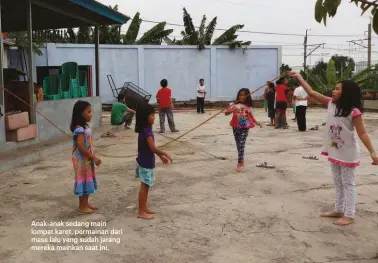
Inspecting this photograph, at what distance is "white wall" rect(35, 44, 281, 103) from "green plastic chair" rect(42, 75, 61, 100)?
9654 mm

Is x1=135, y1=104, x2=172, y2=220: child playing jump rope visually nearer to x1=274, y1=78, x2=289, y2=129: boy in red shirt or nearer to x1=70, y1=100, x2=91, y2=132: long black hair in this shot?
x1=70, y1=100, x2=91, y2=132: long black hair

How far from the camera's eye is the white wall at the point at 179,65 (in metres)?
21.0

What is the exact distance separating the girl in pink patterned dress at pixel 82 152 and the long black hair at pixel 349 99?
99.4 inches

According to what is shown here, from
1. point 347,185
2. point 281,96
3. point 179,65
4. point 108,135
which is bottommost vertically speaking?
point 108,135

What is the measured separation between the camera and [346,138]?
4.24 m

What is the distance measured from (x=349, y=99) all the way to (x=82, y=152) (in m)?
2.72

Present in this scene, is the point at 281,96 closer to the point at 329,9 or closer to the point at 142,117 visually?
the point at 142,117

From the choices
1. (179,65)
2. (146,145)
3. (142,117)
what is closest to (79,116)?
(142,117)

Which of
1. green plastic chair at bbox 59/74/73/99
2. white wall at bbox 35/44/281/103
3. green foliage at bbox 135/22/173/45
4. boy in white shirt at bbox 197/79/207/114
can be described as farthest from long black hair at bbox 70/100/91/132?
green foliage at bbox 135/22/173/45

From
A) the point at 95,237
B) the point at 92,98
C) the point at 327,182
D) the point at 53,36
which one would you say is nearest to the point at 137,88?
the point at 53,36

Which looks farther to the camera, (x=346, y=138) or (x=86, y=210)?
(x=86, y=210)

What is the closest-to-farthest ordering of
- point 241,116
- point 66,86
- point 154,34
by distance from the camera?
point 241,116 → point 66,86 → point 154,34

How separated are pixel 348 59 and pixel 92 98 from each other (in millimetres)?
48934

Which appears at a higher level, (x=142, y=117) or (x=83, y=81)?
(x=83, y=81)
